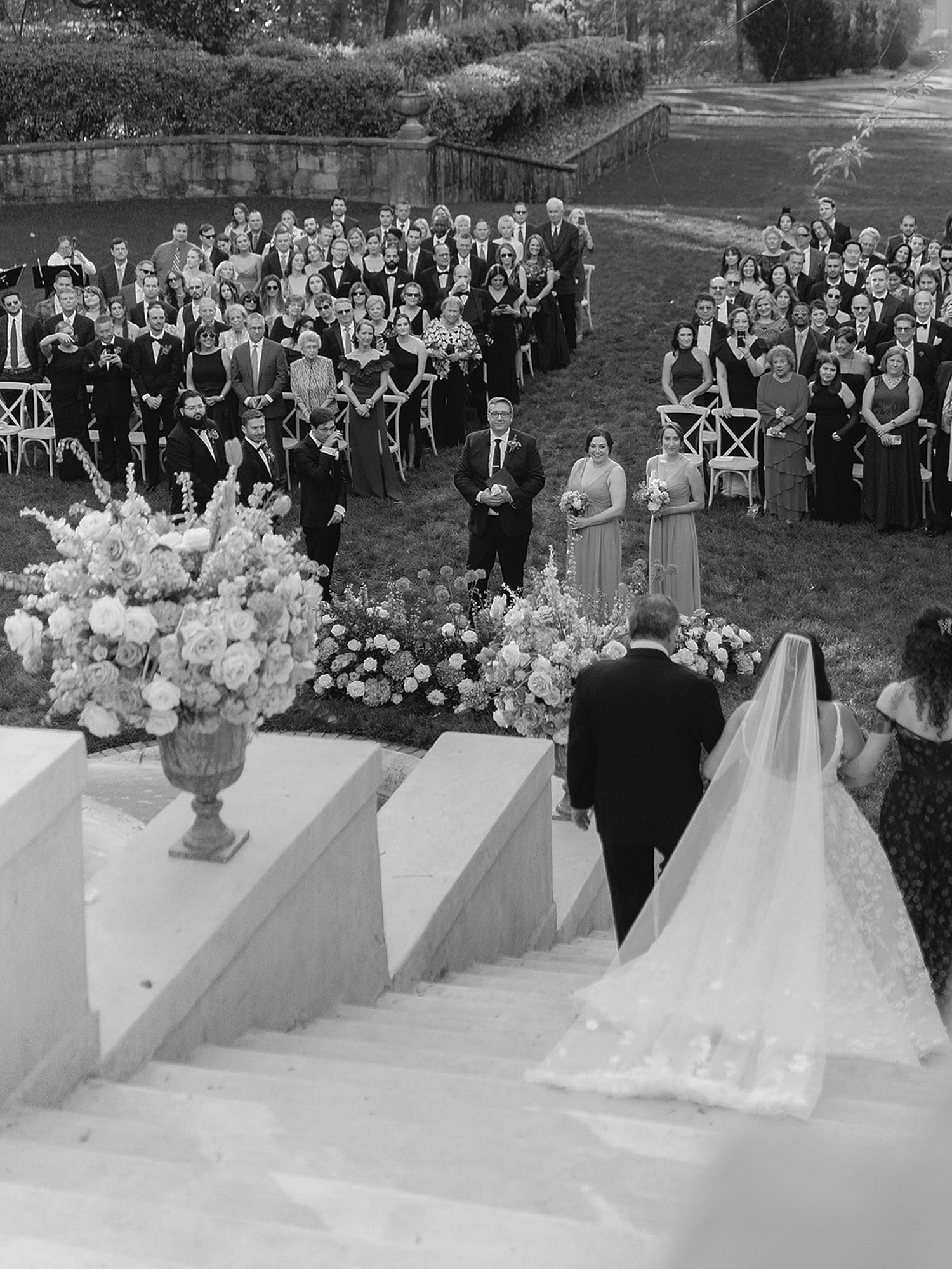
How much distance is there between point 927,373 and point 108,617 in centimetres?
1044

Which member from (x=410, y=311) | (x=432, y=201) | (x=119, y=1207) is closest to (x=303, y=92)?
(x=432, y=201)

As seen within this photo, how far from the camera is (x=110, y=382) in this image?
14664 mm

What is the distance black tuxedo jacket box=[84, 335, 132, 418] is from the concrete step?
12639 mm

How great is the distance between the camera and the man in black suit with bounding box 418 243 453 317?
637 inches

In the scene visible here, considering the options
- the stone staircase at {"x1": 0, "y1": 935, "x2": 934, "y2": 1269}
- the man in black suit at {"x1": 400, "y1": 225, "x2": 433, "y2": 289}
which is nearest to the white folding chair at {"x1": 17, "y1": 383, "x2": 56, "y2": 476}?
the man in black suit at {"x1": 400, "y1": 225, "x2": 433, "y2": 289}

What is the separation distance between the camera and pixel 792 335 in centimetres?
1398

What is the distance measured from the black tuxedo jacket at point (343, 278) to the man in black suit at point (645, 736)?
461 inches

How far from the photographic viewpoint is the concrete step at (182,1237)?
7.74ft

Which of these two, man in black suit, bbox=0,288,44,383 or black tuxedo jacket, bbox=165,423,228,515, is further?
man in black suit, bbox=0,288,44,383

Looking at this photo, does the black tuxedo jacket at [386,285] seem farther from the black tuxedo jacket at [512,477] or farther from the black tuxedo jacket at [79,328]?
the black tuxedo jacket at [512,477]

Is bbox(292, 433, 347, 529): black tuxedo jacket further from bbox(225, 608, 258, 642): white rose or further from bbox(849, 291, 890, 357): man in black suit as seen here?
bbox(225, 608, 258, 642): white rose

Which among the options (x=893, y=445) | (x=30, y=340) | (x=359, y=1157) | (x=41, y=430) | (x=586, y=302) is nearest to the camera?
(x=359, y=1157)

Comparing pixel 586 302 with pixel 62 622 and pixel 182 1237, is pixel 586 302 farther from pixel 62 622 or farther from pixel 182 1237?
pixel 182 1237

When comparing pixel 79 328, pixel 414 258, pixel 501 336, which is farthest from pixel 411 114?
pixel 79 328
